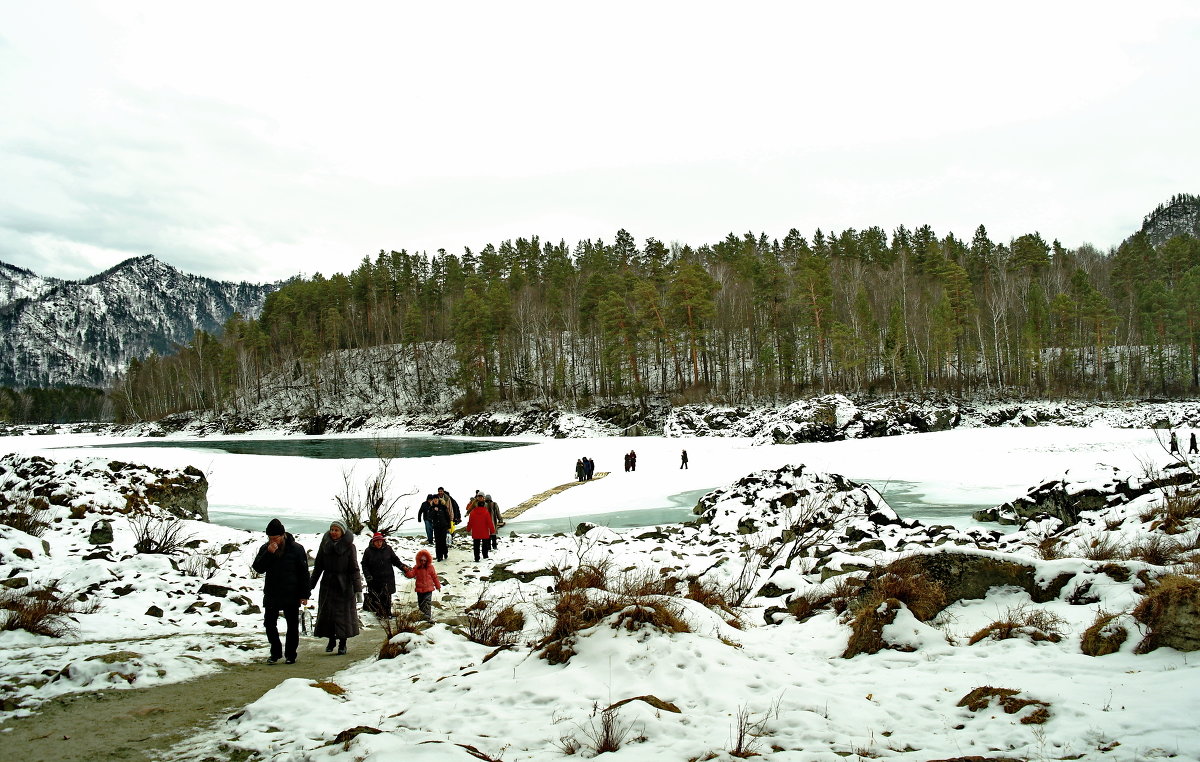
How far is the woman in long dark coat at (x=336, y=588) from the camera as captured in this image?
803 centimetres

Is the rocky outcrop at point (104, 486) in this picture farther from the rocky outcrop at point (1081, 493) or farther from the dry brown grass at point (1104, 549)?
the rocky outcrop at point (1081, 493)

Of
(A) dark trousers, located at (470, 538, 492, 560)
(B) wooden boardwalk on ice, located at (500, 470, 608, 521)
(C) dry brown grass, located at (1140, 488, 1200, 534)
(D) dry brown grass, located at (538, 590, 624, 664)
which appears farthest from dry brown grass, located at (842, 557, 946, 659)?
(B) wooden boardwalk on ice, located at (500, 470, 608, 521)

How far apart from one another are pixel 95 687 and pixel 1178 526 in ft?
47.3

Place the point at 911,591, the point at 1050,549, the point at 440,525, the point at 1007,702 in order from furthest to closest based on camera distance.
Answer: the point at 440,525
the point at 1050,549
the point at 911,591
the point at 1007,702

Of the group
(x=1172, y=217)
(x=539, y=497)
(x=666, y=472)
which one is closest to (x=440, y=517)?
(x=539, y=497)

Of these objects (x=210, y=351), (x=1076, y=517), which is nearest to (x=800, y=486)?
(x=1076, y=517)

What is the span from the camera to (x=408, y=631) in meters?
7.64

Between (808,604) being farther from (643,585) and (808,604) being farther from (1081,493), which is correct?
(1081,493)

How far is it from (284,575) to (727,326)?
54.6m

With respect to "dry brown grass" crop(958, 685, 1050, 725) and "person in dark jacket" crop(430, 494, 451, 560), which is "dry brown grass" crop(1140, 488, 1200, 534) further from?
"person in dark jacket" crop(430, 494, 451, 560)

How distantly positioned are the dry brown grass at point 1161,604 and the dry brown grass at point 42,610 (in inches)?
461

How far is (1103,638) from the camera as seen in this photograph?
18.9ft

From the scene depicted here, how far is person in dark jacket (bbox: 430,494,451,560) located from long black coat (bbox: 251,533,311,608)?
21.4 feet

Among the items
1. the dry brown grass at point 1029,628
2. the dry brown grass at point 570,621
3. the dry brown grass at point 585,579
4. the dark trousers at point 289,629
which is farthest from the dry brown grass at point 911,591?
the dark trousers at point 289,629
